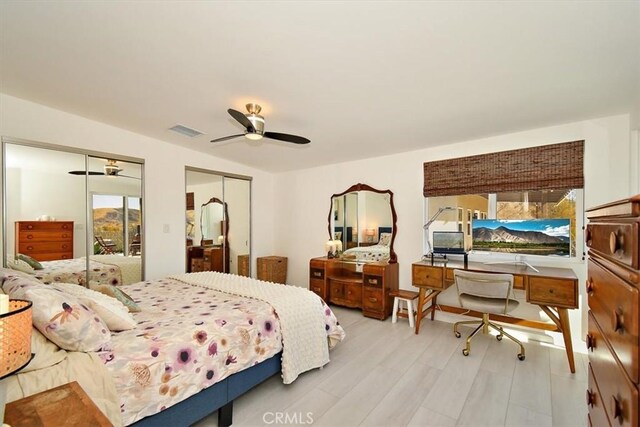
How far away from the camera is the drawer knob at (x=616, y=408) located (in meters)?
0.81

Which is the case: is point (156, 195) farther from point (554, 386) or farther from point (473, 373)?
point (554, 386)

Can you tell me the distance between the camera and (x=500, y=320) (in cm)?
333

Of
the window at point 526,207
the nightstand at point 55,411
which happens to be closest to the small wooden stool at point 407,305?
the window at point 526,207

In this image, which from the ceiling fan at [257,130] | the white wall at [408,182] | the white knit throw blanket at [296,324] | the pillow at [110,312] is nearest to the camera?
the pillow at [110,312]

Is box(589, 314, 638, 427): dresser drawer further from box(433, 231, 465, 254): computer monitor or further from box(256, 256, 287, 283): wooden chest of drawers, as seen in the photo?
box(256, 256, 287, 283): wooden chest of drawers

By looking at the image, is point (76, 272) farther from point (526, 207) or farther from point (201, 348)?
point (526, 207)

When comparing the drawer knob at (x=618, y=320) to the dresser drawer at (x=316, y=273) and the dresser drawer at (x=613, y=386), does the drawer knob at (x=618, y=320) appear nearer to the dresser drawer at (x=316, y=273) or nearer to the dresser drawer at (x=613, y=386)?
the dresser drawer at (x=613, y=386)

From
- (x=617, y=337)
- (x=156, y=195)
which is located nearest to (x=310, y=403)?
(x=617, y=337)

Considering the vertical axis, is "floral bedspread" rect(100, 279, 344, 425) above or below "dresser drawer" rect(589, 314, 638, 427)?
below

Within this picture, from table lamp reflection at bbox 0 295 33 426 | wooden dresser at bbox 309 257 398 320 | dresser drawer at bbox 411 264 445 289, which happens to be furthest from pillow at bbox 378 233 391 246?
table lamp reflection at bbox 0 295 33 426

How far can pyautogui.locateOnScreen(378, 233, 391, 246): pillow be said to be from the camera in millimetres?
4176

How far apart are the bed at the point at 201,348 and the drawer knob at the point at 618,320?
73.9 inches

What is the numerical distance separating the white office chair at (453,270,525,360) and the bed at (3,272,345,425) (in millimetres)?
1333

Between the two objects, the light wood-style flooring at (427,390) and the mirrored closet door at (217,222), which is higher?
the mirrored closet door at (217,222)
